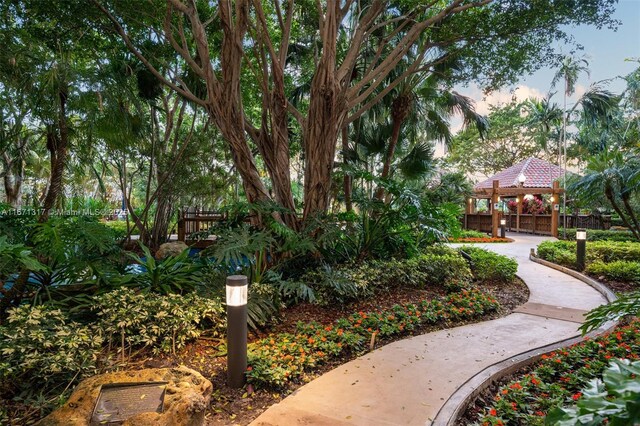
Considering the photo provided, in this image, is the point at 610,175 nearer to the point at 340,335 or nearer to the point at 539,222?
the point at 340,335

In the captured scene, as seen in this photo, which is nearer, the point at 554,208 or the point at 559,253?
the point at 559,253

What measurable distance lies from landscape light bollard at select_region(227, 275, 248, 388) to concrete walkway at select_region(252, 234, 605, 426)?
0.41 m

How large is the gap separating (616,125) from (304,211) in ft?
69.4

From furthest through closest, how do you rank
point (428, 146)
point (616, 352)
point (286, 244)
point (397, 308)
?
point (428, 146) < point (286, 244) < point (397, 308) < point (616, 352)

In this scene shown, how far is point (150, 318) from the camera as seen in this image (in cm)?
332

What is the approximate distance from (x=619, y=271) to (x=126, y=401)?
7.76m

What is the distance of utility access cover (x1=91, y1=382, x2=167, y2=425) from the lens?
212 cm

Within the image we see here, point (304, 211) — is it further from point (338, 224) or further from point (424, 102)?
point (424, 102)

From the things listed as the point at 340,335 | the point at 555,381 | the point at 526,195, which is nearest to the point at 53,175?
the point at 340,335

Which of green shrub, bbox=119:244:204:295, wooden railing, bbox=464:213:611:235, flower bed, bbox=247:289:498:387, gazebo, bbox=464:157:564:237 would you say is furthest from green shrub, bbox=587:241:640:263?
wooden railing, bbox=464:213:611:235

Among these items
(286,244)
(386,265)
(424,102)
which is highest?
(424,102)

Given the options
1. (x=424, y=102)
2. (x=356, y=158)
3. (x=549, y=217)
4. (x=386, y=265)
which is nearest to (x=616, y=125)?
(x=549, y=217)

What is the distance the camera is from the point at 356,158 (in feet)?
30.7

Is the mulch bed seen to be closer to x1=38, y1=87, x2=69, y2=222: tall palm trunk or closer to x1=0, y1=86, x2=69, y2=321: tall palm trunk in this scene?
x1=0, y1=86, x2=69, y2=321: tall palm trunk
